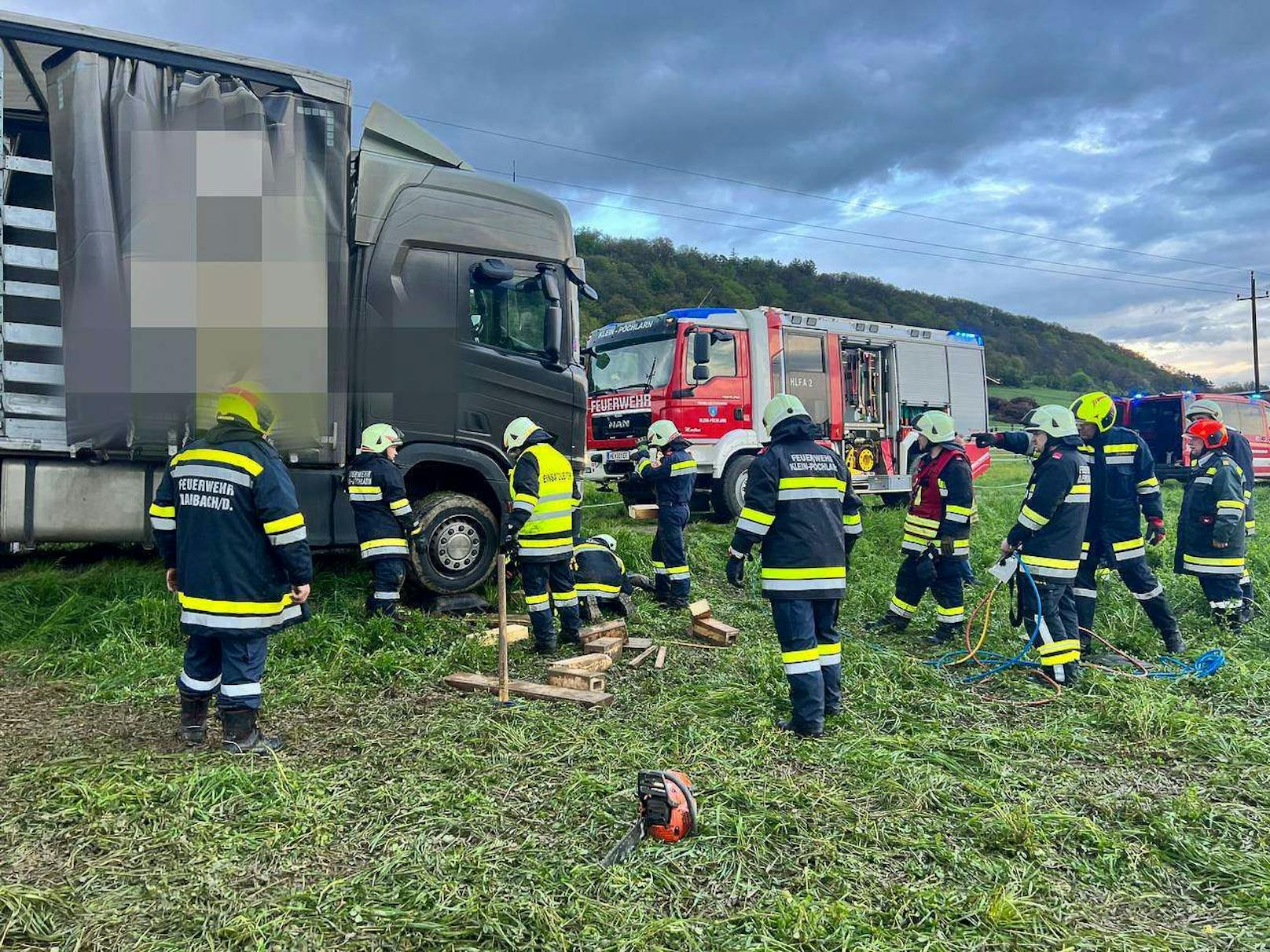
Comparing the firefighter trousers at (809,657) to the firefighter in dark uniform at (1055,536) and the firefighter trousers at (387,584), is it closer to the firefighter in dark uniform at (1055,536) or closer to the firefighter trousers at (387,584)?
the firefighter in dark uniform at (1055,536)

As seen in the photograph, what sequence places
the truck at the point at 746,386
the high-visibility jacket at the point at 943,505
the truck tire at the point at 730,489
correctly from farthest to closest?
the truck at the point at 746,386 → the truck tire at the point at 730,489 → the high-visibility jacket at the point at 943,505

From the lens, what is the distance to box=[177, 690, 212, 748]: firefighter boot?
3773 millimetres

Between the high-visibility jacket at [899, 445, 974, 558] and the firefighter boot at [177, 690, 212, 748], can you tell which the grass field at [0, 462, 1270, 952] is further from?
the high-visibility jacket at [899, 445, 974, 558]

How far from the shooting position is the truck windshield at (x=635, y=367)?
10.5 metres

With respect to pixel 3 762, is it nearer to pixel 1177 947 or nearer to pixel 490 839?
pixel 490 839

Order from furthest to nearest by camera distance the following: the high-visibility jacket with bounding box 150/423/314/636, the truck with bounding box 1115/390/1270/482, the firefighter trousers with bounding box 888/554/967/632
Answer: the truck with bounding box 1115/390/1270/482 < the firefighter trousers with bounding box 888/554/967/632 < the high-visibility jacket with bounding box 150/423/314/636

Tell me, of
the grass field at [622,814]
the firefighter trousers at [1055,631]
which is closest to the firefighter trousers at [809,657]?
the grass field at [622,814]

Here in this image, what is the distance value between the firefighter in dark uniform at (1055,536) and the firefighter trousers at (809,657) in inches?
64.1

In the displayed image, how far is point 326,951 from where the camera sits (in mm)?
2312

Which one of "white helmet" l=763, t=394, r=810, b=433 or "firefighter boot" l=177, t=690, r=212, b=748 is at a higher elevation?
"white helmet" l=763, t=394, r=810, b=433

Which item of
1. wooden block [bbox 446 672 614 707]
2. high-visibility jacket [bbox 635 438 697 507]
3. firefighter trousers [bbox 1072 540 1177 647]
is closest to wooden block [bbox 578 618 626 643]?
wooden block [bbox 446 672 614 707]

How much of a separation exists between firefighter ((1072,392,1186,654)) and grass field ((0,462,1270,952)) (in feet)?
2.49

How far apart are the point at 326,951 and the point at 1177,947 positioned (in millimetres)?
2543

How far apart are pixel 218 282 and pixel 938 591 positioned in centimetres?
556
